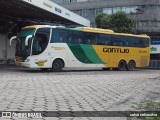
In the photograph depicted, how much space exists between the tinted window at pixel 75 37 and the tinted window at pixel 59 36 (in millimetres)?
578

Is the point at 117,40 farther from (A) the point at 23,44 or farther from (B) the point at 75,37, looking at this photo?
(A) the point at 23,44

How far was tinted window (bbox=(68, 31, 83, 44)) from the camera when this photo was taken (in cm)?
2852

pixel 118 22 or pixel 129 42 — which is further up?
pixel 118 22

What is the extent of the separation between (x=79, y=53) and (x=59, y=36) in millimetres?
2452

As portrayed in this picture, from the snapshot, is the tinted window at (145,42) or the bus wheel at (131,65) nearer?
the bus wheel at (131,65)

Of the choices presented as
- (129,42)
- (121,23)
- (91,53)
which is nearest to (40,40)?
(91,53)

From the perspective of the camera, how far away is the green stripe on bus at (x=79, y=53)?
28.6 metres

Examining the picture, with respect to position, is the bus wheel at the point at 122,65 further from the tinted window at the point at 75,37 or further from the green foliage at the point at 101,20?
the green foliage at the point at 101,20

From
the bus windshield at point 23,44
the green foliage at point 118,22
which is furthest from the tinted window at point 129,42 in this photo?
the green foliage at point 118,22

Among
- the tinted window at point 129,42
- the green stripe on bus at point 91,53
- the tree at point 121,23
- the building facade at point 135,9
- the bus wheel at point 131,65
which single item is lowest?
the bus wheel at point 131,65

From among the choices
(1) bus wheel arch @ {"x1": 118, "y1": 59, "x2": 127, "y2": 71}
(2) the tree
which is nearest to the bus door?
(1) bus wheel arch @ {"x1": 118, "y1": 59, "x2": 127, "y2": 71}

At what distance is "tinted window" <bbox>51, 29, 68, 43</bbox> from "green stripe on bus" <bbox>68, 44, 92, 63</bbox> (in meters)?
0.76

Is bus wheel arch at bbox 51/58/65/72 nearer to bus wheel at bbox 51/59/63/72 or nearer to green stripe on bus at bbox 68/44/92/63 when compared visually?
bus wheel at bbox 51/59/63/72

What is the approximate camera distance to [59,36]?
27.5 metres
